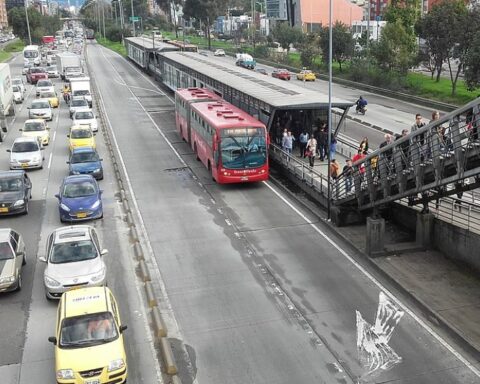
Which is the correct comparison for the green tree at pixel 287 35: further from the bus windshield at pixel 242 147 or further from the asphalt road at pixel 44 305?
the asphalt road at pixel 44 305

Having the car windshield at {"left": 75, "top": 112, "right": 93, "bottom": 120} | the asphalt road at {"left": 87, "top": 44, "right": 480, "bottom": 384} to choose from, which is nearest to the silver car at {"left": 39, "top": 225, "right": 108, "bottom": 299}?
the asphalt road at {"left": 87, "top": 44, "right": 480, "bottom": 384}

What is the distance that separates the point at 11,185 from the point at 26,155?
21.9 feet

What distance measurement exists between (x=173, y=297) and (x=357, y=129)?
24.9 m

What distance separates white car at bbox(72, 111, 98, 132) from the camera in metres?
38.2

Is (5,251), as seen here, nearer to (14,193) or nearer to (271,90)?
(14,193)

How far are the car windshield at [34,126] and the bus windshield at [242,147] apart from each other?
15816 mm

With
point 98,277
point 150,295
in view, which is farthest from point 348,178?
point 98,277

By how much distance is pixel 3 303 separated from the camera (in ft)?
51.3

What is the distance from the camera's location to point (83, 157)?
27734 mm

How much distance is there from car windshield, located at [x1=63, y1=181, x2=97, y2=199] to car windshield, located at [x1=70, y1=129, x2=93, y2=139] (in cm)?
1081

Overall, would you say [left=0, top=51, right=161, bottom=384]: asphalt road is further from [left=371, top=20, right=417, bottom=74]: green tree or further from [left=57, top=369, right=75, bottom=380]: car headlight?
[left=371, top=20, right=417, bottom=74]: green tree

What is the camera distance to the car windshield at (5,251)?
53.4ft

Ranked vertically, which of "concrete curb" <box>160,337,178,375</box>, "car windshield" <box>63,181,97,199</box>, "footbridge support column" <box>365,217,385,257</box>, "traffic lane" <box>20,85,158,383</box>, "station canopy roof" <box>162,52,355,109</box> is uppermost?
"station canopy roof" <box>162,52,355,109</box>

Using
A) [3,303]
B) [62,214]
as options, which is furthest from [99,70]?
[3,303]
